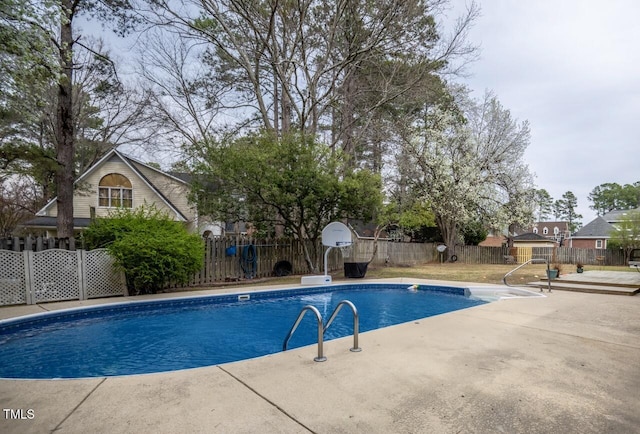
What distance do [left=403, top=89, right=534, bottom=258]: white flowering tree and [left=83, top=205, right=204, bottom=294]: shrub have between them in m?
14.0

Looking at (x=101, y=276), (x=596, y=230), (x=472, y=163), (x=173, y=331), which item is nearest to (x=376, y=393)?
(x=173, y=331)

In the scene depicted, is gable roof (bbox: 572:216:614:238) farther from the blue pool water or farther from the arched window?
the arched window

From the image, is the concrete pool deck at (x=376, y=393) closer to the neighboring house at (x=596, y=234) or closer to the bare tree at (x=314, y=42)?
the bare tree at (x=314, y=42)

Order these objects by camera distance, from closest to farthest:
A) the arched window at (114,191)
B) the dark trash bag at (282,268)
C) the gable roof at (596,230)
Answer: the dark trash bag at (282,268), the arched window at (114,191), the gable roof at (596,230)

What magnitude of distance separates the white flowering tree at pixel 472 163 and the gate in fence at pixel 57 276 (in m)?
15.7

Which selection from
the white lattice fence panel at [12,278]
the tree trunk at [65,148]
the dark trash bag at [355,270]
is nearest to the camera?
the white lattice fence panel at [12,278]

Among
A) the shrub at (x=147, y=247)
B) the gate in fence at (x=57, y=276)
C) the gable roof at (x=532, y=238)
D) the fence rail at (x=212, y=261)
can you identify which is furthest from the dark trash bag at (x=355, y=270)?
the gable roof at (x=532, y=238)

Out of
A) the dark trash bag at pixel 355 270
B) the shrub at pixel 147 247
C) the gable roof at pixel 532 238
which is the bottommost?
the dark trash bag at pixel 355 270

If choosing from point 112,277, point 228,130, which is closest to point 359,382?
point 112,277

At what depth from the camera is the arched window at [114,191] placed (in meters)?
17.2

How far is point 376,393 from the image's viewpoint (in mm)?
2680

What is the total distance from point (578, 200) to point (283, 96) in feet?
249

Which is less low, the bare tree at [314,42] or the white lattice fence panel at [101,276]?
the bare tree at [314,42]

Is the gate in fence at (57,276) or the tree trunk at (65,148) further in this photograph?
the tree trunk at (65,148)
